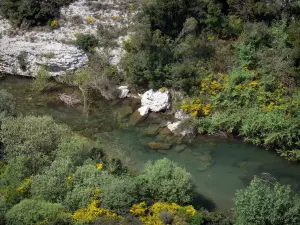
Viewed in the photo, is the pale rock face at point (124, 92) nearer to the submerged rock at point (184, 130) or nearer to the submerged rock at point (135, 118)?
the submerged rock at point (135, 118)

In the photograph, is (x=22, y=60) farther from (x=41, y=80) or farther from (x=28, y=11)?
(x=28, y=11)

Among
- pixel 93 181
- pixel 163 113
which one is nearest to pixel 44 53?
pixel 163 113

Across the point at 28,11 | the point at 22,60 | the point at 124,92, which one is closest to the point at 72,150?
the point at 124,92

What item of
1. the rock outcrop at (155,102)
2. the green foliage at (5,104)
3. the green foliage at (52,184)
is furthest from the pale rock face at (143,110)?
the green foliage at (52,184)

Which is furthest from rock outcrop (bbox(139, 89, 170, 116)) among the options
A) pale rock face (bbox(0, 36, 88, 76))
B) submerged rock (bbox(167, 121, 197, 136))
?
pale rock face (bbox(0, 36, 88, 76))

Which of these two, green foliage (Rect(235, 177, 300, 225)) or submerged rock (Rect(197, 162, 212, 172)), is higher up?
green foliage (Rect(235, 177, 300, 225))

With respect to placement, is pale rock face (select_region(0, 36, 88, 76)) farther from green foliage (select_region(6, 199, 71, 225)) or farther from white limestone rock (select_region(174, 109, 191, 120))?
green foliage (select_region(6, 199, 71, 225))
